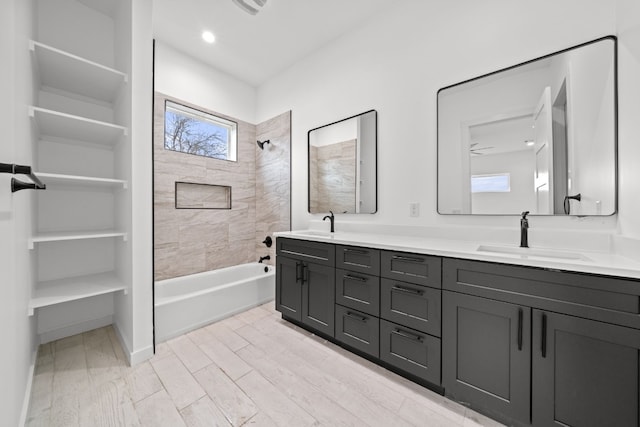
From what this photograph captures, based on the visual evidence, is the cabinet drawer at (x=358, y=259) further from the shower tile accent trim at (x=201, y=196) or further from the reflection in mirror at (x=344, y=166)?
the shower tile accent trim at (x=201, y=196)

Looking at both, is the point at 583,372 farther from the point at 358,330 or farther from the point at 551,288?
the point at 358,330

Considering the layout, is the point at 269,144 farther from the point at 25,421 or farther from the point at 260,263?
the point at 25,421

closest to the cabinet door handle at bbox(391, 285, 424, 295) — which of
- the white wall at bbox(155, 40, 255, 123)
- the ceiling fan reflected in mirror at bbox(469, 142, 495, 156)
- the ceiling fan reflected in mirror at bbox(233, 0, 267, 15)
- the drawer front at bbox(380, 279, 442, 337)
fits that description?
the drawer front at bbox(380, 279, 442, 337)

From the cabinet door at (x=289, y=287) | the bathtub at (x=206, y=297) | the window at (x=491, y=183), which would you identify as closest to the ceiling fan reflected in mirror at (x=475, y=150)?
the window at (x=491, y=183)

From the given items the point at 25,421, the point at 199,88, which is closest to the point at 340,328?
the point at 25,421

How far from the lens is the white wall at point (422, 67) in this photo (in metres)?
1.53

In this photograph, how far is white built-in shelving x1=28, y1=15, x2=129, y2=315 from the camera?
1702 mm

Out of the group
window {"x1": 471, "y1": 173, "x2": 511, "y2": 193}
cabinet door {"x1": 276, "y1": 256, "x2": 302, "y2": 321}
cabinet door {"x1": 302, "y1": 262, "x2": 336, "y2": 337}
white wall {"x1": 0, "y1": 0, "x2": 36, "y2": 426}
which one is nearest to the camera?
white wall {"x1": 0, "y1": 0, "x2": 36, "y2": 426}

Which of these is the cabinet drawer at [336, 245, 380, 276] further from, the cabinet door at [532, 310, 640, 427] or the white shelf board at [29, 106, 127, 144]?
the white shelf board at [29, 106, 127, 144]

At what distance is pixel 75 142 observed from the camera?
84.5 inches

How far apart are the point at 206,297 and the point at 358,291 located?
4.82ft

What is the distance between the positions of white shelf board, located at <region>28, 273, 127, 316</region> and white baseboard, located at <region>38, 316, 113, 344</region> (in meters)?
0.44

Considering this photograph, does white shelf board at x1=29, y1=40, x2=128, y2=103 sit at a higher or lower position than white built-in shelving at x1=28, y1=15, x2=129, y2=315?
higher

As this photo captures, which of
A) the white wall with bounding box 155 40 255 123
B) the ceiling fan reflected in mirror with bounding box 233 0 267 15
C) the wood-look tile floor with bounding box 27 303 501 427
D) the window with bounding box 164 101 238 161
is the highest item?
the ceiling fan reflected in mirror with bounding box 233 0 267 15
